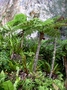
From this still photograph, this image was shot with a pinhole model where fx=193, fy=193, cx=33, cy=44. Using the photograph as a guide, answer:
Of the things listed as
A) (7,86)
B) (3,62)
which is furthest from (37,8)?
(7,86)

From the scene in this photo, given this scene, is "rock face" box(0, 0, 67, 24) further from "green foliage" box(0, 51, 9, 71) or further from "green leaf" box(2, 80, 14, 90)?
"green leaf" box(2, 80, 14, 90)

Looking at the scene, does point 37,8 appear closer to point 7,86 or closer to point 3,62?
point 3,62

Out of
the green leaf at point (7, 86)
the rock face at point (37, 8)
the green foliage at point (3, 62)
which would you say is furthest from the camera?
the rock face at point (37, 8)

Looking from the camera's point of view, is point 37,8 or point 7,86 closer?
point 7,86

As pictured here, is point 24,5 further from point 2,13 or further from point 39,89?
point 39,89

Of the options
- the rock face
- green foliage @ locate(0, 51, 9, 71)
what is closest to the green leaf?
green foliage @ locate(0, 51, 9, 71)

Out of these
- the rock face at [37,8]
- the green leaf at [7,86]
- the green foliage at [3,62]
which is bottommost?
the green leaf at [7,86]

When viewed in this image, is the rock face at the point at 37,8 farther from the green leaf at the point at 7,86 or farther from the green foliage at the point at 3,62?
the green leaf at the point at 7,86

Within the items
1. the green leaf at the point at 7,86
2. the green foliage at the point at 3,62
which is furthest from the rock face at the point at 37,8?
the green leaf at the point at 7,86

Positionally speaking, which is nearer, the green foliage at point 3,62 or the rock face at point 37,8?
the green foliage at point 3,62

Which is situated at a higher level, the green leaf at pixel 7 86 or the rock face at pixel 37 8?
the rock face at pixel 37 8

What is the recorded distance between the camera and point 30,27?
583cm

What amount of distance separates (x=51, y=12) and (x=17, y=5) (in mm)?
2015

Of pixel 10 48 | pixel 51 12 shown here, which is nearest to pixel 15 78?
pixel 10 48
